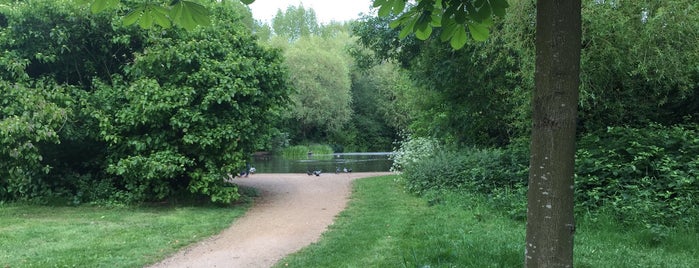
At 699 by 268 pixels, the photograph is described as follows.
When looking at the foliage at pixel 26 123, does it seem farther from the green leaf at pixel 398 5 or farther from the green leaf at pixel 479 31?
the green leaf at pixel 479 31

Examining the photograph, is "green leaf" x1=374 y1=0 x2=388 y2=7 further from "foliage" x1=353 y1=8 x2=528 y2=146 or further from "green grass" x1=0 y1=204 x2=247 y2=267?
"foliage" x1=353 y1=8 x2=528 y2=146

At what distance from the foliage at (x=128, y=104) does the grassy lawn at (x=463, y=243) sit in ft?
13.5

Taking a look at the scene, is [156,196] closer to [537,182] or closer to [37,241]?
[37,241]

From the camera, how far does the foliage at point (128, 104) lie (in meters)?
10.8

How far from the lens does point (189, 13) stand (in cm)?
245

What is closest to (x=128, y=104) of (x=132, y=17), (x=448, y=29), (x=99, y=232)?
(x=99, y=232)

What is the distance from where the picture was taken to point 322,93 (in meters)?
42.7

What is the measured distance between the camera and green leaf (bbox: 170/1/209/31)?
7.99 feet

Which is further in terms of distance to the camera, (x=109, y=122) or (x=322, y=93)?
(x=322, y=93)

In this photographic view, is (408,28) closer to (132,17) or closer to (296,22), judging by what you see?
(132,17)

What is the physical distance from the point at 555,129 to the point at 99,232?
325 inches

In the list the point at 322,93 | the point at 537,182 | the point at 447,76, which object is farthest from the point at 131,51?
the point at 322,93

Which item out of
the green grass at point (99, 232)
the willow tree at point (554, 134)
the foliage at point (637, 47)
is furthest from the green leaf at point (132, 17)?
the foliage at point (637, 47)

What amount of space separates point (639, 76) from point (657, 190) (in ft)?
8.49
